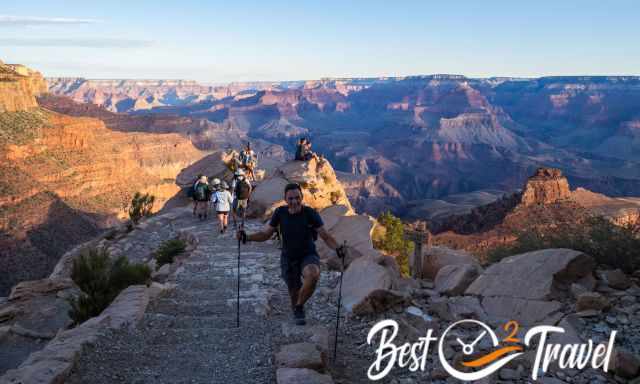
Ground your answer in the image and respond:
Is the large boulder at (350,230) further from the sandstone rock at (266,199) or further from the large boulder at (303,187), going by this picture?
the sandstone rock at (266,199)

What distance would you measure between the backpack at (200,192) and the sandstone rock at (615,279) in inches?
541

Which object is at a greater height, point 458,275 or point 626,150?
point 458,275

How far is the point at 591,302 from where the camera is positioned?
21.1 ft

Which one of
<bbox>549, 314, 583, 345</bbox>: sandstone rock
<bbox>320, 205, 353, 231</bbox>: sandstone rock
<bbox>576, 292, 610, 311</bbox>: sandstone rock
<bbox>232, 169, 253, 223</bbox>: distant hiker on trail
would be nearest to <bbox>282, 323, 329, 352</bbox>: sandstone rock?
<bbox>549, 314, 583, 345</bbox>: sandstone rock

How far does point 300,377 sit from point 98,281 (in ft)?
22.0

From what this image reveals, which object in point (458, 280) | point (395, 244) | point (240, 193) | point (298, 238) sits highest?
point (298, 238)

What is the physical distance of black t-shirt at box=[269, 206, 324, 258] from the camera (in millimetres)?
6543

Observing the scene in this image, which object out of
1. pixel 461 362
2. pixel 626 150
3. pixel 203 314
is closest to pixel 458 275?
pixel 461 362

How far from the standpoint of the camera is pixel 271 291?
9.12 meters

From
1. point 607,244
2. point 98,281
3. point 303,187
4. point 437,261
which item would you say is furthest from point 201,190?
point 607,244

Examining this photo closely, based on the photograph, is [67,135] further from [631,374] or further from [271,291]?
[631,374]

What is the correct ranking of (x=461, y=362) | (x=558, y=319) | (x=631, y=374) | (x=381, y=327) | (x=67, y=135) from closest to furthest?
1. (x=631, y=374)
2. (x=461, y=362)
3. (x=558, y=319)
4. (x=381, y=327)
5. (x=67, y=135)

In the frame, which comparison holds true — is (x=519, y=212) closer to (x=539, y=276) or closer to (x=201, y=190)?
(x=201, y=190)

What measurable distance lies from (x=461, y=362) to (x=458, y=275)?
3.60 m
